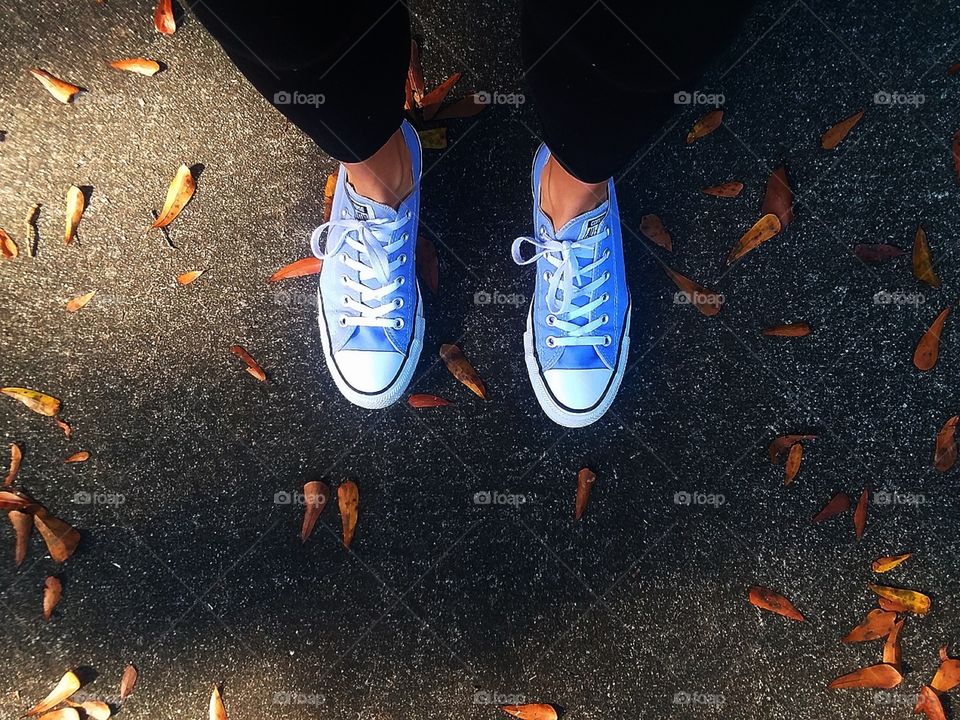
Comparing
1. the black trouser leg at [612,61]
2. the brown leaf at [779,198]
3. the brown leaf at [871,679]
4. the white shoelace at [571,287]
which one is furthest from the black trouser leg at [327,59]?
the brown leaf at [871,679]

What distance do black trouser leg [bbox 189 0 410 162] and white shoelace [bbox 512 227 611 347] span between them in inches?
18.4

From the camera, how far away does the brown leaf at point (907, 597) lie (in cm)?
A: 144

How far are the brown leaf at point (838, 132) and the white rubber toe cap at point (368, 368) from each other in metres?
1.19

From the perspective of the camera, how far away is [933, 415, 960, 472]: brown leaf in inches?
58.1

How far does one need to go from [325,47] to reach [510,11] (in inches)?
38.4

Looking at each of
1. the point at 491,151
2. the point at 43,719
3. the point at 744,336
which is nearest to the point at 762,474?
the point at 744,336

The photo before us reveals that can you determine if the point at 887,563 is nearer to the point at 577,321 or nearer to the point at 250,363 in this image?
the point at 577,321

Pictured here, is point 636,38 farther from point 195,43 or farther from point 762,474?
point 195,43

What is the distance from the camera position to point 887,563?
1.45 metres

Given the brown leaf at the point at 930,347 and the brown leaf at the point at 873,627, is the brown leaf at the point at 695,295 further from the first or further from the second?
the brown leaf at the point at 873,627

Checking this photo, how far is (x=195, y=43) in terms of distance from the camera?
1601 mm

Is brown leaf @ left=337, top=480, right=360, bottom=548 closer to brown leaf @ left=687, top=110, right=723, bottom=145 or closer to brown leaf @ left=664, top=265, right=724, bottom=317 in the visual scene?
brown leaf @ left=664, top=265, right=724, bottom=317

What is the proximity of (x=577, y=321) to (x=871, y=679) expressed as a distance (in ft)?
3.46

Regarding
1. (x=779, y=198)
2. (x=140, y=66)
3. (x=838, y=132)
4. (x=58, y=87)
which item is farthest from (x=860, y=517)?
(x=58, y=87)
